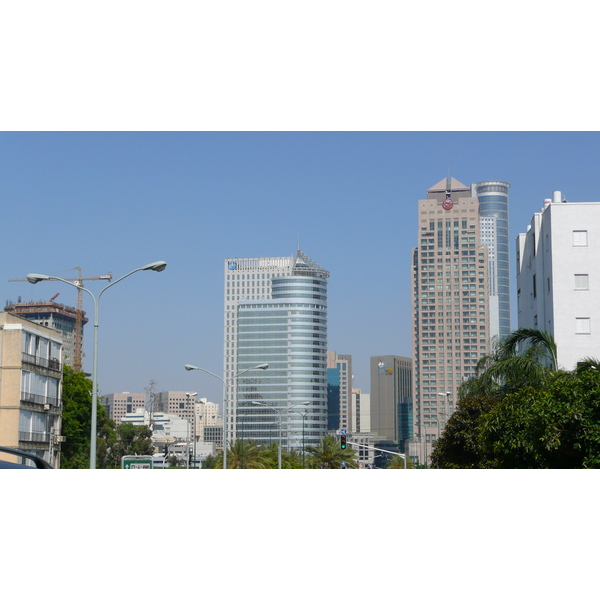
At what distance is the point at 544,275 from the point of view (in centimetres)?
4475

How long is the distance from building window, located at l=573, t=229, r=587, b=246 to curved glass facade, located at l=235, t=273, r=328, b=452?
144171 millimetres

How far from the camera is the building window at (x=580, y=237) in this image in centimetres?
4203

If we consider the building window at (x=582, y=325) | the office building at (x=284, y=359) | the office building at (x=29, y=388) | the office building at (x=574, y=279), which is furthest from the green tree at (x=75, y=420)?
the office building at (x=284, y=359)

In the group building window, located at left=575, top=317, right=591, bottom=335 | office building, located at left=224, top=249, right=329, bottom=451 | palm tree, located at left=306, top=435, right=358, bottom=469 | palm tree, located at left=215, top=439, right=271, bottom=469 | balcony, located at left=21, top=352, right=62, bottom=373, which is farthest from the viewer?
office building, located at left=224, top=249, right=329, bottom=451

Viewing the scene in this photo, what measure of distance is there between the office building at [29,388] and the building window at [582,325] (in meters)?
27.9

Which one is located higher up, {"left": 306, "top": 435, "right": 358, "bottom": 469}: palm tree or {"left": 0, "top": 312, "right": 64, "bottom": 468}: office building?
{"left": 0, "top": 312, "right": 64, "bottom": 468}: office building

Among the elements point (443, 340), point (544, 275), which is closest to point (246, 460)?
point (544, 275)

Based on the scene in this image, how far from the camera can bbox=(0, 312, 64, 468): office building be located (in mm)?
42812

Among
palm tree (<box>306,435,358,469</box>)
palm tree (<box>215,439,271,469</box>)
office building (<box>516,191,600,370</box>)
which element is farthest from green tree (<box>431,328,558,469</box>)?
palm tree (<box>306,435,358,469</box>)

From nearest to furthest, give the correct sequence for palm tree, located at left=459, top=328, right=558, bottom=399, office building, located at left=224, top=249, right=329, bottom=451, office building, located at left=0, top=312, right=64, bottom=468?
palm tree, located at left=459, top=328, right=558, bottom=399 < office building, located at left=0, top=312, right=64, bottom=468 < office building, located at left=224, top=249, right=329, bottom=451

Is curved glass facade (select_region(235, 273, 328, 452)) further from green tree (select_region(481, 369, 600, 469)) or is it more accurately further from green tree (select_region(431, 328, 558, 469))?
green tree (select_region(481, 369, 600, 469))

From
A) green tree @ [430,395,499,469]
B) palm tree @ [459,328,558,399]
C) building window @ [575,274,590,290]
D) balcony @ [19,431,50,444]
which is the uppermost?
building window @ [575,274,590,290]

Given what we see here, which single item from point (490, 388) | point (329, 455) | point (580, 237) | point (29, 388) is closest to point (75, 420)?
point (29, 388)
